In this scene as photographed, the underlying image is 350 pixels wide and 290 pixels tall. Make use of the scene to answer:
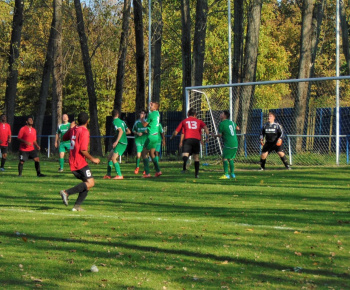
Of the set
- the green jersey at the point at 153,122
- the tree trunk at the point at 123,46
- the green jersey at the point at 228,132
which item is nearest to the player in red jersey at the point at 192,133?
the green jersey at the point at 228,132

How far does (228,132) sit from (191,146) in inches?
45.5

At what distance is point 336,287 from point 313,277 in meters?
0.44

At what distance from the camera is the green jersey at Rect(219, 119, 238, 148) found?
19.8 meters

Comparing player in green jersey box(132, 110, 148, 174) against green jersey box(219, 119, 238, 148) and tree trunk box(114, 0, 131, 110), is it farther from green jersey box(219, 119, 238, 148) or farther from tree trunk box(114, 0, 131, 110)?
tree trunk box(114, 0, 131, 110)

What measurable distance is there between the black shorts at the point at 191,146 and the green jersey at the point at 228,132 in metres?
0.80

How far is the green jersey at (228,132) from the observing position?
778 inches

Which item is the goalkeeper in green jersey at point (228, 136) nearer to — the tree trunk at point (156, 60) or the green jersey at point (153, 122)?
Result: the green jersey at point (153, 122)

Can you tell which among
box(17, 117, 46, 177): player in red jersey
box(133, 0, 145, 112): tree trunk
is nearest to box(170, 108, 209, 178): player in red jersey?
box(17, 117, 46, 177): player in red jersey

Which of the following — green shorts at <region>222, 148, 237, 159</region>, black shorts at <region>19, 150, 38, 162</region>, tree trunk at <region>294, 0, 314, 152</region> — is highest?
tree trunk at <region>294, 0, 314, 152</region>

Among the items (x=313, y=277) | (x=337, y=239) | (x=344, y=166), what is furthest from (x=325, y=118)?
(x=313, y=277)

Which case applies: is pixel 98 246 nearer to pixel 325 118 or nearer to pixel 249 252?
pixel 249 252

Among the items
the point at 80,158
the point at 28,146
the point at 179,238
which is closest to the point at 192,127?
the point at 28,146

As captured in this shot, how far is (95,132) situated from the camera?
39.2m

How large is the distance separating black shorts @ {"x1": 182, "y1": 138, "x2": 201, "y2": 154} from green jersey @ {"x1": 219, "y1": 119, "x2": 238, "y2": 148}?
0.80m
